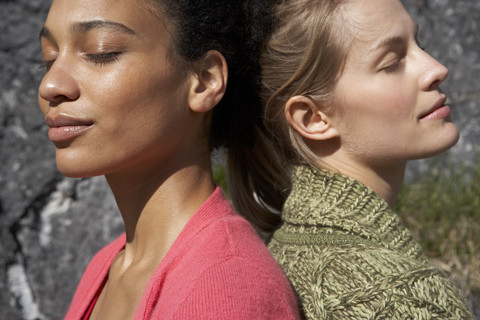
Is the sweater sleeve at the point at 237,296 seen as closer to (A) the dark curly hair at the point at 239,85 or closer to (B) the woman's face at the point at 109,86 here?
(B) the woman's face at the point at 109,86

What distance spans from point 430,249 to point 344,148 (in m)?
1.36

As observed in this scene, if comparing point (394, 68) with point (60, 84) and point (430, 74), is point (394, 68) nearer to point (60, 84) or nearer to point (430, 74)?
point (430, 74)

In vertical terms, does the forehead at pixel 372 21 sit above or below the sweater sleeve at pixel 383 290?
Result: above

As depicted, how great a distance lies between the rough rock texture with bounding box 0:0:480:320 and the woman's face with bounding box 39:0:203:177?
140 cm

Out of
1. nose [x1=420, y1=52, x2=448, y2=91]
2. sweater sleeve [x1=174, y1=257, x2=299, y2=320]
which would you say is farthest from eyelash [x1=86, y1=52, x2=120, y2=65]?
nose [x1=420, y1=52, x2=448, y2=91]

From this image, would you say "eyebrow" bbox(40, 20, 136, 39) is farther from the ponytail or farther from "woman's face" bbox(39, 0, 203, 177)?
the ponytail

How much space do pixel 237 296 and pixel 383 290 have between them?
374 millimetres

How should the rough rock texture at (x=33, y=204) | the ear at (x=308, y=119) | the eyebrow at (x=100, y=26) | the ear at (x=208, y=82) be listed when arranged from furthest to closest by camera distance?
the rough rock texture at (x=33, y=204)
the ear at (x=308, y=119)
the ear at (x=208, y=82)
the eyebrow at (x=100, y=26)

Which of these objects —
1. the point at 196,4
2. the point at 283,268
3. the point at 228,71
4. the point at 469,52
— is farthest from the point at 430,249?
the point at 196,4

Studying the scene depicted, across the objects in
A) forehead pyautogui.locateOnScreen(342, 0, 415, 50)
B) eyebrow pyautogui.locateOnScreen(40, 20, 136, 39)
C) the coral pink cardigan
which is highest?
eyebrow pyautogui.locateOnScreen(40, 20, 136, 39)

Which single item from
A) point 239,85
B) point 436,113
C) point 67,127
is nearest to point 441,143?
point 436,113

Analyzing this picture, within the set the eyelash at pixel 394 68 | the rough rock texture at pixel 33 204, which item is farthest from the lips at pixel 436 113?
the rough rock texture at pixel 33 204

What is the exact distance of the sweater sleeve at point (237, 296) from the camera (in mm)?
1461

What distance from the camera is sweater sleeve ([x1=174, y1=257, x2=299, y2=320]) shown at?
1.46 m
